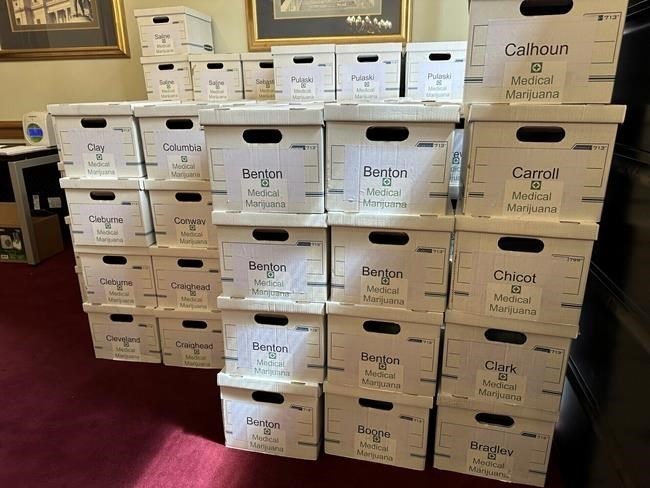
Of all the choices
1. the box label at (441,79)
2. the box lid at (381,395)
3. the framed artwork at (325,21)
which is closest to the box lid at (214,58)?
the framed artwork at (325,21)

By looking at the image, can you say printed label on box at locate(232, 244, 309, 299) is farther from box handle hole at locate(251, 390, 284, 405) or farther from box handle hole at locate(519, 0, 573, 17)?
box handle hole at locate(519, 0, 573, 17)

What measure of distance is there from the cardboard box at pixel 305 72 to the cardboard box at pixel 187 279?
2.68ft

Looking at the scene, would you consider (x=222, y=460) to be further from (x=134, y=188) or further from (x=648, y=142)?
(x=648, y=142)

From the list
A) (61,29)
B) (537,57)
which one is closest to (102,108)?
(537,57)

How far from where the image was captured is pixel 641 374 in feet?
2.86

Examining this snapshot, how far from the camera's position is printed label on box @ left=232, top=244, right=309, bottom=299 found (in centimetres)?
114

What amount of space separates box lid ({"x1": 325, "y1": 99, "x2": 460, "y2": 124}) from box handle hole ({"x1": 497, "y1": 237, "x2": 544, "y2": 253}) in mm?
302

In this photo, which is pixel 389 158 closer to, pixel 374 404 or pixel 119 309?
pixel 374 404

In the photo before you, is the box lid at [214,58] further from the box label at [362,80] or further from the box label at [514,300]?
the box label at [514,300]

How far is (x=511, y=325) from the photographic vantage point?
1.06 metres

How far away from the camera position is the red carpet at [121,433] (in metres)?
1.19

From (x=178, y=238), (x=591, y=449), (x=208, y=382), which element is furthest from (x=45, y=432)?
(x=591, y=449)

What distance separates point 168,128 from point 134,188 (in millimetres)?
229

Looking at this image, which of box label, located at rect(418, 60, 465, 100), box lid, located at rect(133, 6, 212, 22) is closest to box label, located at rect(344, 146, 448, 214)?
box label, located at rect(418, 60, 465, 100)
